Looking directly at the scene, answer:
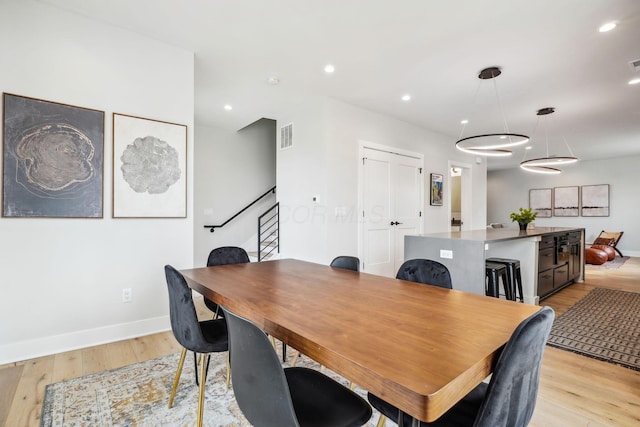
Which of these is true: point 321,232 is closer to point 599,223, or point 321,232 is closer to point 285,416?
point 285,416

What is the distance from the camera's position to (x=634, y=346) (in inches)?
105

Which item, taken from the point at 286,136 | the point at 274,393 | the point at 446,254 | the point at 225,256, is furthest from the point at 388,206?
the point at 274,393

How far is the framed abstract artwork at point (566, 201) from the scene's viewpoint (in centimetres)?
929

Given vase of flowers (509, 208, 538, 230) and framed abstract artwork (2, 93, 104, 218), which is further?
vase of flowers (509, 208, 538, 230)

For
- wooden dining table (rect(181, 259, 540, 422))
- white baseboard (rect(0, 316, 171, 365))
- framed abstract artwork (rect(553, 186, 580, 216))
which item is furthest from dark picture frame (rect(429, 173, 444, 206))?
framed abstract artwork (rect(553, 186, 580, 216))

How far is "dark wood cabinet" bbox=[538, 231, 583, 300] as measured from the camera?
3.96 m

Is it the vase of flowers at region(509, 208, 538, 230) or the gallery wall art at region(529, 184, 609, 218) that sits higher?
the gallery wall art at region(529, 184, 609, 218)

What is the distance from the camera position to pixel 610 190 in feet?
28.5

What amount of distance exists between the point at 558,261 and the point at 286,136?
4.42m

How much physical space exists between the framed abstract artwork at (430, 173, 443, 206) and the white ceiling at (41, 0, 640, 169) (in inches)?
55.4

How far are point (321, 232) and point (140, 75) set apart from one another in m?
2.68

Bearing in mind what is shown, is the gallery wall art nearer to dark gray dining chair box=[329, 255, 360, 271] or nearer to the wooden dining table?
dark gray dining chair box=[329, 255, 360, 271]

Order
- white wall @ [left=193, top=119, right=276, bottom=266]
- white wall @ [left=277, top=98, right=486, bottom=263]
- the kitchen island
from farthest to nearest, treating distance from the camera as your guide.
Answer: white wall @ [left=193, top=119, right=276, bottom=266]
white wall @ [left=277, top=98, right=486, bottom=263]
the kitchen island

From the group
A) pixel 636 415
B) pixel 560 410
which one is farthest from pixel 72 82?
pixel 636 415
